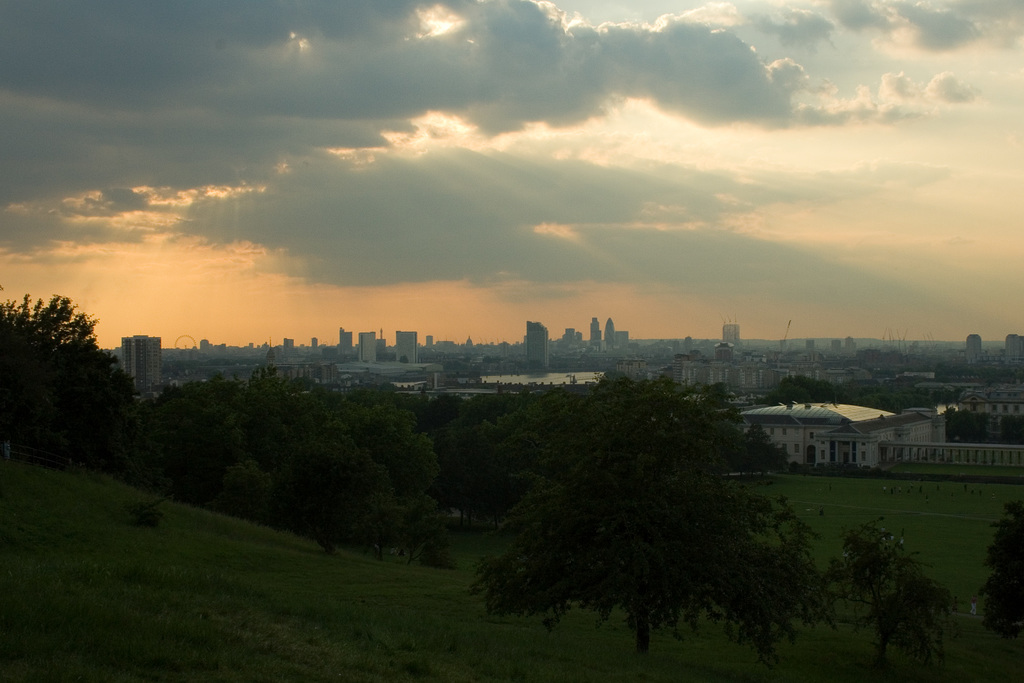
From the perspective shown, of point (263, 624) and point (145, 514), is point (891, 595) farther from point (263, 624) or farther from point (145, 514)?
point (145, 514)

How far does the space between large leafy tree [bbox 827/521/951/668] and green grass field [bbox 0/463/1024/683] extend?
0.59 m

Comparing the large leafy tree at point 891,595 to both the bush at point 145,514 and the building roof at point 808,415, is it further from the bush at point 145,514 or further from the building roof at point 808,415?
the building roof at point 808,415

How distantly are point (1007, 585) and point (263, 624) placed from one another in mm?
21270

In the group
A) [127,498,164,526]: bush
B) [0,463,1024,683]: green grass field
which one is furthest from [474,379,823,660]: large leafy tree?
[127,498,164,526]: bush

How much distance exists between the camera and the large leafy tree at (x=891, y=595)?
65.7 feet

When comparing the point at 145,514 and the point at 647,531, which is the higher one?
the point at 647,531

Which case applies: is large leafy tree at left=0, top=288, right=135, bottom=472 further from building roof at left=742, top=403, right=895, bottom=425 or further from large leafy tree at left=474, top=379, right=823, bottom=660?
building roof at left=742, top=403, right=895, bottom=425

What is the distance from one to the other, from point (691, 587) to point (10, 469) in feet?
55.4

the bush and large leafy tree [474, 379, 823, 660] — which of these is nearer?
large leafy tree [474, 379, 823, 660]

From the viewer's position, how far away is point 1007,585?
24641mm

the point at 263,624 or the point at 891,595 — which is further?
the point at 891,595

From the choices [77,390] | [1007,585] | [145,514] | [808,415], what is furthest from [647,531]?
[808,415]

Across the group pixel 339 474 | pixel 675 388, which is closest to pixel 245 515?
pixel 339 474

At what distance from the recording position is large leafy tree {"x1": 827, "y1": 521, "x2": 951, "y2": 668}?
20031 mm
